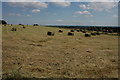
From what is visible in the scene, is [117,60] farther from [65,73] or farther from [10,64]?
[10,64]

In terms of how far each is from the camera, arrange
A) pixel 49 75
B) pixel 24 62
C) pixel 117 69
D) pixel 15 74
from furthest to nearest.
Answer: pixel 24 62 → pixel 117 69 → pixel 49 75 → pixel 15 74

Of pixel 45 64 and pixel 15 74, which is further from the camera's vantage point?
pixel 45 64

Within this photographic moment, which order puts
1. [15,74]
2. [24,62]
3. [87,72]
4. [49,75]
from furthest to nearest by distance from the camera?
[24,62] → [87,72] → [49,75] → [15,74]

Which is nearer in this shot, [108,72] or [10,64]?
[108,72]

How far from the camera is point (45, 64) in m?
9.96

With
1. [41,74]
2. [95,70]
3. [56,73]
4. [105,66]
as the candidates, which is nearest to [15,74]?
[41,74]

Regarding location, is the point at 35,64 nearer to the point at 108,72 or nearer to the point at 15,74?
the point at 15,74

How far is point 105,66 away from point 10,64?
263 inches

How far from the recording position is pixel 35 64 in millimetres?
9852

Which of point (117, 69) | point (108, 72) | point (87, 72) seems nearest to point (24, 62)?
point (87, 72)

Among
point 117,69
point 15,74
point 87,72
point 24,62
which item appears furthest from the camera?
point 24,62

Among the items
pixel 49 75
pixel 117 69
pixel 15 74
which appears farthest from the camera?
pixel 117 69

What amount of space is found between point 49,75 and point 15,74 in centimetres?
192

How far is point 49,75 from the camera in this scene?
7875 millimetres
